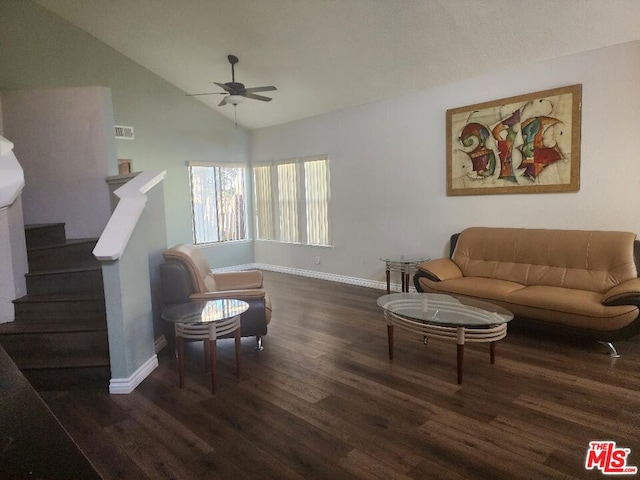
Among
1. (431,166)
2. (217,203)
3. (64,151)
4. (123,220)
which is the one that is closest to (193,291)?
(123,220)

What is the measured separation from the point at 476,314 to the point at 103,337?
115 inches

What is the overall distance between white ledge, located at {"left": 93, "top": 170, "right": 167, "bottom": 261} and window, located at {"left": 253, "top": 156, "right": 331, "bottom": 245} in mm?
3526

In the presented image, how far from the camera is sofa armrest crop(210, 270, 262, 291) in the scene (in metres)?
4.23

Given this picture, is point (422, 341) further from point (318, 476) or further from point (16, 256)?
point (16, 256)

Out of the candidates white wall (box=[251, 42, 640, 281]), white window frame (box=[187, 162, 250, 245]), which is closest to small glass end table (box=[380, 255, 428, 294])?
white wall (box=[251, 42, 640, 281])

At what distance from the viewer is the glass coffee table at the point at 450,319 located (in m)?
2.88

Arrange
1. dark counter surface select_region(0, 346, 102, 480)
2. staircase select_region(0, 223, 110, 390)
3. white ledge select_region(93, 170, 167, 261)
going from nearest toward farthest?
dark counter surface select_region(0, 346, 102, 480) < white ledge select_region(93, 170, 167, 261) < staircase select_region(0, 223, 110, 390)

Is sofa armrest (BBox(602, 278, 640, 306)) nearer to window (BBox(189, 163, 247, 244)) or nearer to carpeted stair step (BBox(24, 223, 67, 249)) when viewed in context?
carpeted stair step (BBox(24, 223, 67, 249))

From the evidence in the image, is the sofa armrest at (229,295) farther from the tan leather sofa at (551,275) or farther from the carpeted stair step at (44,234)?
the tan leather sofa at (551,275)

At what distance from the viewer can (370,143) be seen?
5.89 m

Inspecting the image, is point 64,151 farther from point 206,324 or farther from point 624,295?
point 624,295

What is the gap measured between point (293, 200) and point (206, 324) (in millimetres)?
4606

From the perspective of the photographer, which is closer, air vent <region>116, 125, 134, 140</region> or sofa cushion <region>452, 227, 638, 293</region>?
sofa cushion <region>452, 227, 638, 293</region>

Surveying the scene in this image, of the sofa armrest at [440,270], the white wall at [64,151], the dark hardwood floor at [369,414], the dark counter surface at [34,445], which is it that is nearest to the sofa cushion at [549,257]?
the sofa armrest at [440,270]
